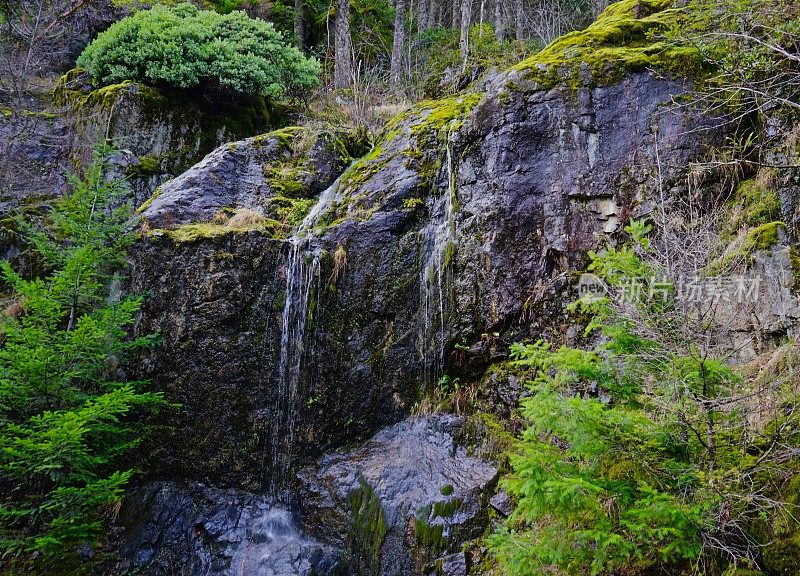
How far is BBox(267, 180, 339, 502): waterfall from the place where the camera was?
640 cm

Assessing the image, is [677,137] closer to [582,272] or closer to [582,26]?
[582,272]

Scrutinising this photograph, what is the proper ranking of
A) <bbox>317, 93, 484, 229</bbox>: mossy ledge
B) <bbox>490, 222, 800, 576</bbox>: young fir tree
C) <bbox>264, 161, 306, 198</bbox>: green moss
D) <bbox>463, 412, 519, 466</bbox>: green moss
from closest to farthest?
1. <bbox>490, 222, 800, 576</bbox>: young fir tree
2. <bbox>463, 412, 519, 466</bbox>: green moss
3. <bbox>317, 93, 484, 229</bbox>: mossy ledge
4. <bbox>264, 161, 306, 198</bbox>: green moss

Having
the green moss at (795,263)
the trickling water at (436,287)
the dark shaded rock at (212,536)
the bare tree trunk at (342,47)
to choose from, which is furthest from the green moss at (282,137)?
the green moss at (795,263)

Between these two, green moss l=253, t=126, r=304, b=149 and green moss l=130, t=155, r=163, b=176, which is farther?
green moss l=130, t=155, r=163, b=176

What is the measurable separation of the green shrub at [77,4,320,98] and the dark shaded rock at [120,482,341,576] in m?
7.80

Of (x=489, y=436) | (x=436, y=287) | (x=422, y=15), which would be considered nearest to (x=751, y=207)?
(x=436, y=287)

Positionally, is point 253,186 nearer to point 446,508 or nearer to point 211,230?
point 211,230

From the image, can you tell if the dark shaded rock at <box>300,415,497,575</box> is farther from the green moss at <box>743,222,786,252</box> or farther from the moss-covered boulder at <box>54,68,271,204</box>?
the moss-covered boulder at <box>54,68,271,204</box>

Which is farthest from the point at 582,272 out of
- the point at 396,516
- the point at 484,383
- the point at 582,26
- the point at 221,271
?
the point at 582,26

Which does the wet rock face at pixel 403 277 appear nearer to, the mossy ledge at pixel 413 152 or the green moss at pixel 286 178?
the mossy ledge at pixel 413 152

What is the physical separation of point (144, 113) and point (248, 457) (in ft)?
24.0

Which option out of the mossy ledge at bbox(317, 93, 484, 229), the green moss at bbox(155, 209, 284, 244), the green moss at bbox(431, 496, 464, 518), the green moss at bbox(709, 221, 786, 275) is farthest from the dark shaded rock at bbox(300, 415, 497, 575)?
the green moss at bbox(155, 209, 284, 244)

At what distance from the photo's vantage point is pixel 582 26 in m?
14.6

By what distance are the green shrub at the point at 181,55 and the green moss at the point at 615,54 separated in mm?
5997
